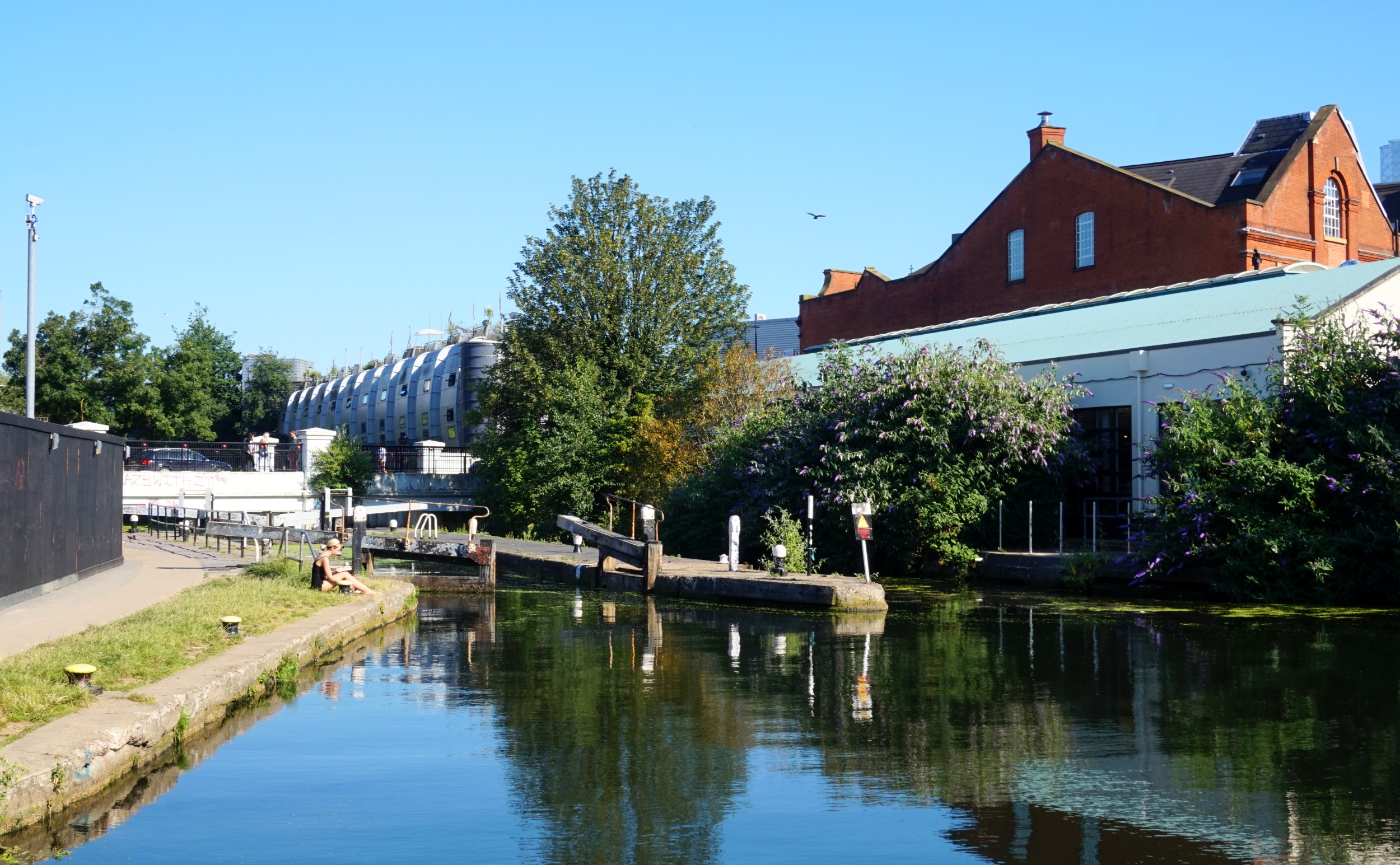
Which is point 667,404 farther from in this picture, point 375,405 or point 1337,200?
point 375,405

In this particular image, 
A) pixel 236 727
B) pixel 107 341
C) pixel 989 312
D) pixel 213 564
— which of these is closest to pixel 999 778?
pixel 236 727

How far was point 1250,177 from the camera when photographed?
43.6m

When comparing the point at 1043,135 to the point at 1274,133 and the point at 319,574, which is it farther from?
the point at 319,574

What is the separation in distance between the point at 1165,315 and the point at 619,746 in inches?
1005

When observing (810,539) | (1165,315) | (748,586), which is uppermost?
(1165,315)

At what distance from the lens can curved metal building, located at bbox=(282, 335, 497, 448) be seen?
73062 millimetres

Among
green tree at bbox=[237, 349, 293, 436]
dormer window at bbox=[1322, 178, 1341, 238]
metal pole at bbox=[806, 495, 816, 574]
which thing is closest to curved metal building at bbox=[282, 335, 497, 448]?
green tree at bbox=[237, 349, 293, 436]

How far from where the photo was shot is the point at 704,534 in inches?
1254

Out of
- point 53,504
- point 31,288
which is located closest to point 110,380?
point 31,288

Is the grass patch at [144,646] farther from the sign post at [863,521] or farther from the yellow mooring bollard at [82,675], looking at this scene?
the sign post at [863,521]

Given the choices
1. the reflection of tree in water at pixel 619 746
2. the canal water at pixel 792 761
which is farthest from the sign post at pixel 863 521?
the reflection of tree in water at pixel 619 746

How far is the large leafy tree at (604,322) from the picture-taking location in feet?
145

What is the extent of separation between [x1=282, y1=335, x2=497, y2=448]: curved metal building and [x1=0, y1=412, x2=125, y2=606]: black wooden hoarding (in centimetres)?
4054

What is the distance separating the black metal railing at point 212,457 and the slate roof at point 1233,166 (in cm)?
3321
